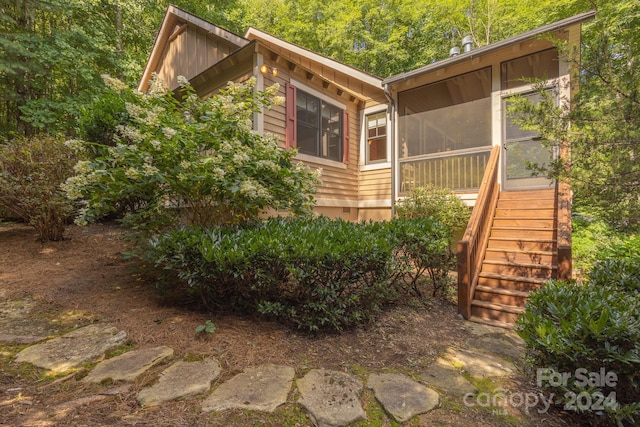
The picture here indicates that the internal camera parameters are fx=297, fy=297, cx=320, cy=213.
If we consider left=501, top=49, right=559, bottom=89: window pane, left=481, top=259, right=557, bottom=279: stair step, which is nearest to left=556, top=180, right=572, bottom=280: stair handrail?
left=481, top=259, right=557, bottom=279: stair step

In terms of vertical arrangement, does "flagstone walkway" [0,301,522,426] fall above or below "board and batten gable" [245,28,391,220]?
below

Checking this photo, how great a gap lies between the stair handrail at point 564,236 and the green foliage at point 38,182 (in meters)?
7.03

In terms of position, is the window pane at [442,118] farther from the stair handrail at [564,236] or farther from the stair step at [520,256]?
the stair step at [520,256]

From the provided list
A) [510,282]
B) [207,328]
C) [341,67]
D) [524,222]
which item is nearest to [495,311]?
[510,282]

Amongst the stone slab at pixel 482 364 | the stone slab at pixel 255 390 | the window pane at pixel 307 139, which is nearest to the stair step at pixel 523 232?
the stone slab at pixel 482 364

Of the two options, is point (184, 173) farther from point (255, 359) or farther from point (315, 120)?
point (315, 120)

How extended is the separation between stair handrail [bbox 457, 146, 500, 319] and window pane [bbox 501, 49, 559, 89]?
1530mm

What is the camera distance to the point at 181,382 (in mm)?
1973

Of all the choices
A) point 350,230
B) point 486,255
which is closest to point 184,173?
point 350,230

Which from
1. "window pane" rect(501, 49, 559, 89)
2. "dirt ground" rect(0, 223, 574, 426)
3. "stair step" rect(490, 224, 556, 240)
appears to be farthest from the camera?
"window pane" rect(501, 49, 559, 89)

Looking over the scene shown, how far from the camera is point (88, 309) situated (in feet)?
10.2

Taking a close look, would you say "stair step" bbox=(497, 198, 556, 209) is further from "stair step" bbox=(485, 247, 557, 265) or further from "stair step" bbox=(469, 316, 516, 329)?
"stair step" bbox=(469, 316, 516, 329)

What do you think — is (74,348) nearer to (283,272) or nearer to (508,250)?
(283,272)

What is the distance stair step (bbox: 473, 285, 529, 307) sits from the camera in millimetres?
4036
